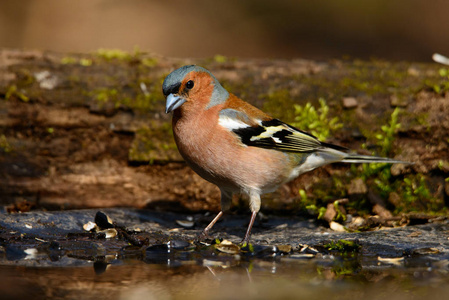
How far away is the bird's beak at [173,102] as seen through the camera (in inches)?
163

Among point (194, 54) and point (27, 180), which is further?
point (194, 54)

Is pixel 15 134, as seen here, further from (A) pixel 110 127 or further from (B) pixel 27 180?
(A) pixel 110 127

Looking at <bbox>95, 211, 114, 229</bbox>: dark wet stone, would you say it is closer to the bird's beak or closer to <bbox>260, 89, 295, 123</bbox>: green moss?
the bird's beak

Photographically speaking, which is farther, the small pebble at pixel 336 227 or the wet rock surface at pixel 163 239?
the small pebble at pixel 336 227

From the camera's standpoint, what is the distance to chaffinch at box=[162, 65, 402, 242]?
4195 mm

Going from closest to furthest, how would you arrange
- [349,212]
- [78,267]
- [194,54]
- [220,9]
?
1. [78,267]
2. [349,212]
3. [194,54]
4. [220,9]

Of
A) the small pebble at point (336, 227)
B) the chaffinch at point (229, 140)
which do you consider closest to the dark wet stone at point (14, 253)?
the chaffinch at point (229, 140)

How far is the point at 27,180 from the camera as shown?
5148 millimetres

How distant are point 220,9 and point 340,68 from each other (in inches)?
253

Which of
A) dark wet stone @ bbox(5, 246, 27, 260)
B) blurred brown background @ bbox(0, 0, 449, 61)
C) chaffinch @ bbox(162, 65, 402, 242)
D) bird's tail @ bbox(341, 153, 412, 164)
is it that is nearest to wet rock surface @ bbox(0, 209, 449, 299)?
dark wet stone @ bbox(5, 246, 27, 260)

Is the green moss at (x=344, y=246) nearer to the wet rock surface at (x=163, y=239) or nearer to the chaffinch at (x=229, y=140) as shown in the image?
the wet rock surface at (x=163, y=239)

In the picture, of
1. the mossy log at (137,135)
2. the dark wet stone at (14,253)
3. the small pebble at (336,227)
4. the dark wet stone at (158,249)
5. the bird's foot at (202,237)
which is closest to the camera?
the dark wet stone at (14,253)

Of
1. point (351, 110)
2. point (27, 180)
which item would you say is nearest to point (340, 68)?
point (351, 110)

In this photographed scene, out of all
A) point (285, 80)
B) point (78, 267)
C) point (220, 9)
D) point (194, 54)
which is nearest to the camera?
point (78, 267)
